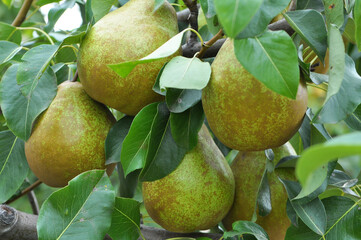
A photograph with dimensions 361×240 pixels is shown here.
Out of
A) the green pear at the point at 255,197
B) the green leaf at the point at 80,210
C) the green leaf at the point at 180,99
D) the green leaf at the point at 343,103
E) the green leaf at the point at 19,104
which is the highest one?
the green leaf at the point at 343,103

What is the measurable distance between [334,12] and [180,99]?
→ 0.30 metres

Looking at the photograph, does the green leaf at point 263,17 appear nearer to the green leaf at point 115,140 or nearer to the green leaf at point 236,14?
the green leaf at point 236,14

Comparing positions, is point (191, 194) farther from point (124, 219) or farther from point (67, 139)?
point (67, 139)

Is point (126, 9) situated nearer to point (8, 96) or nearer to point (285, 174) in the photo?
point (8, 96)

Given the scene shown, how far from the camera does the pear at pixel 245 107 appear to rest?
811 mm

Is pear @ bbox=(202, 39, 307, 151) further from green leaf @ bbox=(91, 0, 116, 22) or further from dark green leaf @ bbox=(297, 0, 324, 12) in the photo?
green leaf @ bbox=(91, 0, 116, 22)

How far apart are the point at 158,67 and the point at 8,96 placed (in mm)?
310

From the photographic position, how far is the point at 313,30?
833 mm

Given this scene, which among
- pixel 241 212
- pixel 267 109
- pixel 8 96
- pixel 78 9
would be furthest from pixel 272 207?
pixel 78 9

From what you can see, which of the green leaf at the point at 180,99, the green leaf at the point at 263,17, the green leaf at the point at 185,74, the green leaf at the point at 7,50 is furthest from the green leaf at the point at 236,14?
the green leaf at the point at 7,50

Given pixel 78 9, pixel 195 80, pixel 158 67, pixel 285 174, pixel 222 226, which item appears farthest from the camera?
pixel 78 9

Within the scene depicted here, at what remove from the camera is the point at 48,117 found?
1.03 meters

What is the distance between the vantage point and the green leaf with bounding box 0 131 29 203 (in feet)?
3.71

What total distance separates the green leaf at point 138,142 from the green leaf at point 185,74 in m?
0.12
